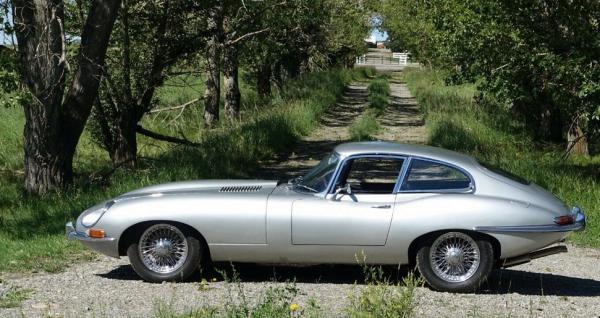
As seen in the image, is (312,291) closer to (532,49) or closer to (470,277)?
(470,277)

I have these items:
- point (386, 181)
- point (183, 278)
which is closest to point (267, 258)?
point (183, 278)

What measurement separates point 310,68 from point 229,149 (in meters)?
26.2

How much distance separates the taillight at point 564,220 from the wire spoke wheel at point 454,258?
27.6 inches

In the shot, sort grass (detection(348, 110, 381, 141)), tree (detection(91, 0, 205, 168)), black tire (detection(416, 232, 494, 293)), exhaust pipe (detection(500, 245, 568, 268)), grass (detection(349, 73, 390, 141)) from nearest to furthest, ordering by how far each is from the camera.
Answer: black tire (detection(416, 232, 494, 293))
exhaust pipe (detection(500, 245, 568, 268))
tree (detection(91, 0, 205, 168))
grass (detection(348, 110, 381, 141))
grass (detection(349, 73, 390, 141))

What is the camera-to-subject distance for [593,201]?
35.9ft

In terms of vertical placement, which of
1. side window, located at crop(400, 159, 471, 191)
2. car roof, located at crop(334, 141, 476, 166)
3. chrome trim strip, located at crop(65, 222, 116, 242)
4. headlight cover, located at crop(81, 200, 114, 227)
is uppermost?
car roof, located at crop(334, 141, 476, 166)

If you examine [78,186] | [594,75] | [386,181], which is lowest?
[78,186]

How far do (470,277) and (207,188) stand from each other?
240 cm

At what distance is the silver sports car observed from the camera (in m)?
6.79

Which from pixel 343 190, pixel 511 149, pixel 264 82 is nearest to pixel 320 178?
pixel 343 190

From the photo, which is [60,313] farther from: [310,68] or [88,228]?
[310,68]

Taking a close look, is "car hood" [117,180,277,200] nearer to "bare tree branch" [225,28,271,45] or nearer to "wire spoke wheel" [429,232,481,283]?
"wire spoke wheel" [429,232,481,283]

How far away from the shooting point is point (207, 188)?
7.38m

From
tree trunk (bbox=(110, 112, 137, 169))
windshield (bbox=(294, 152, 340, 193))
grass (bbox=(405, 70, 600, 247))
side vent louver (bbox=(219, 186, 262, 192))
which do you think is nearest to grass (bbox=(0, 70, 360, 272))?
tree trunk (bbox=(110, 112, 137, 169))
